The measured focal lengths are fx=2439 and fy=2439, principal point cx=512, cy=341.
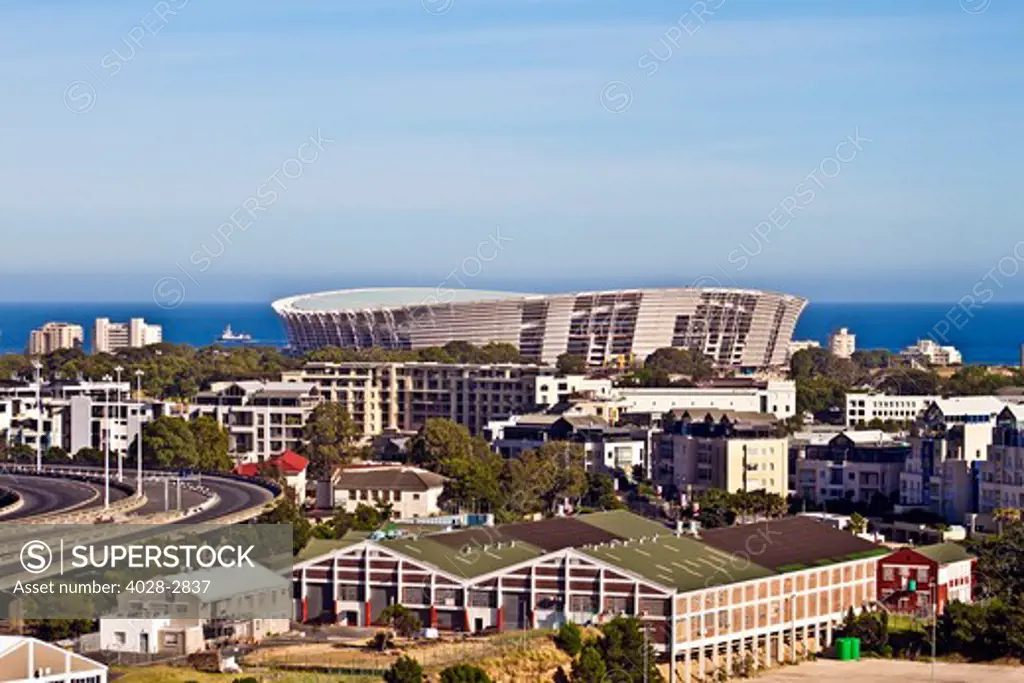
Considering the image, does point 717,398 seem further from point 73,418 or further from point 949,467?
point 949,467

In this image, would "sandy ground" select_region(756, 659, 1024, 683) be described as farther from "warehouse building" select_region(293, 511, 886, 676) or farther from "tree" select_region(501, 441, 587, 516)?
"tree" select_region(501, 441, 587, 516)

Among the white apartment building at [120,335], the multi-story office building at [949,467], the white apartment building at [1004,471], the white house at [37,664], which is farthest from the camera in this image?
the white apartment building at [120,335]

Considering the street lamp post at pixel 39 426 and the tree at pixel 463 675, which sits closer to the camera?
the tree at pixel 463 675

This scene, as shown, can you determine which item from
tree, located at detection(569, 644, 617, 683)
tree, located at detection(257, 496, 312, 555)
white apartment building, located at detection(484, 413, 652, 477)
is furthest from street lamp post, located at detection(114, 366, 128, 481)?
tree, located at detection(569, 644, 617, 683)

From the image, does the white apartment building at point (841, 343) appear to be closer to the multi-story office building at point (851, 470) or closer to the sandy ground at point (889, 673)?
the multi-story office building at point (851, 470)

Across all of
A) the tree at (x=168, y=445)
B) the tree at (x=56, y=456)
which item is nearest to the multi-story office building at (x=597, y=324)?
the tree at (x=56, y=456)

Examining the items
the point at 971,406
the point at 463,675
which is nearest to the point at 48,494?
the point at 971,406
